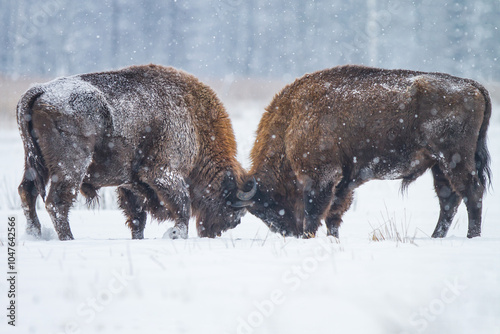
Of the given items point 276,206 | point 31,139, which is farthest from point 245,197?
point 31,139

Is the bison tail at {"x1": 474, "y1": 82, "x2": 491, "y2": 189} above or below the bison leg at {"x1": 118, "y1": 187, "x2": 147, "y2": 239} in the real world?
above

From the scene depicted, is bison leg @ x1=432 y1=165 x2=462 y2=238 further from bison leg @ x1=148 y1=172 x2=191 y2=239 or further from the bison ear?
bison leg @ x1=148 y1=172 x2=191 y2=239

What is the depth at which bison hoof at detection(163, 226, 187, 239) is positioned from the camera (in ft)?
16.0

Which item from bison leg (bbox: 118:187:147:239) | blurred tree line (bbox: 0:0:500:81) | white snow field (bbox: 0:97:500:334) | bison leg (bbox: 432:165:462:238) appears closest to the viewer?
white snow field (bbox: 0:97:500:334)

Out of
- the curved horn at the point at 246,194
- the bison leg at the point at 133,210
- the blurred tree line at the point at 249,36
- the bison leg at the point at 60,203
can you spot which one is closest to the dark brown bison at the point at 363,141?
the curved horn at the point at 246,194

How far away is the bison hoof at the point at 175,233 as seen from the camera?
192 inches

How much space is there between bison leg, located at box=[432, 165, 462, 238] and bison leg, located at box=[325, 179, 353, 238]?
3.07 ft

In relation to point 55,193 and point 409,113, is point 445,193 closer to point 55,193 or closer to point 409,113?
point 409,113

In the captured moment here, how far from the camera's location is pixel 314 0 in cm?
3584

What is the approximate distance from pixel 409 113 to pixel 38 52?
31263mm

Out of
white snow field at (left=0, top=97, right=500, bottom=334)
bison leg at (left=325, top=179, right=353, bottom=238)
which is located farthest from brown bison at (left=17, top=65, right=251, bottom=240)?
white snow field at (left=0, top=97, right=500, bottom=334)

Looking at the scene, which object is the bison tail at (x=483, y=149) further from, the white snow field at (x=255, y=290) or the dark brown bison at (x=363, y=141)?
the white snow field at (x=255, y=290)

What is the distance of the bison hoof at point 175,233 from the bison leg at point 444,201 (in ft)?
8.50

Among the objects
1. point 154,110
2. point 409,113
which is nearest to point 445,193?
point 409,113
